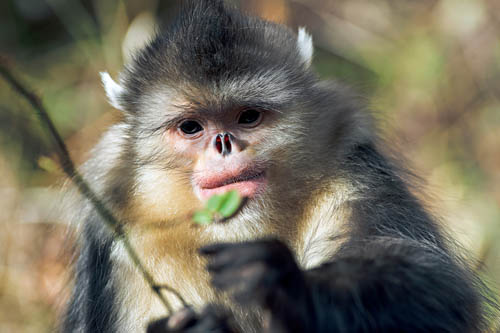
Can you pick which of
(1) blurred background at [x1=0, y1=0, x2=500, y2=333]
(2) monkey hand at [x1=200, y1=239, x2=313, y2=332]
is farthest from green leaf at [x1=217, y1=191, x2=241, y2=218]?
(1) blurred background at [x1=0, y1=0, x2=500, y2=333]

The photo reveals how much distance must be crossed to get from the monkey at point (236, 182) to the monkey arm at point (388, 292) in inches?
0.4

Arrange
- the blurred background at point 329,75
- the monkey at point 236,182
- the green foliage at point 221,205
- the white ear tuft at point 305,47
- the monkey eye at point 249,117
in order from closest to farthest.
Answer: the green foliage at point 221,205 < the monkey at point 236,182 < the monkey eye at point 249,117 < the white ear tuft at point 305,47 < the blurred background at point 329,75

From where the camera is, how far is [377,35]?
299 inches

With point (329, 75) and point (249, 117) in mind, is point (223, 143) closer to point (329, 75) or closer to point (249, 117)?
point (249, 117)

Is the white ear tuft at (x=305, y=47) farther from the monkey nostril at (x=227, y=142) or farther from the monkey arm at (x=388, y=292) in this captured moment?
the monkey arm at (x=388, y=292)

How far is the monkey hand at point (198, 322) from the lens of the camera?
2.42 meters

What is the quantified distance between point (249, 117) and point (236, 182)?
0.49m

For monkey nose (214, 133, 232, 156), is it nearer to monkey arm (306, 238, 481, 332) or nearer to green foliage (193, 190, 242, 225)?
green foliage (193, 190, 242, 225)

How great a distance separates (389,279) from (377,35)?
560cm

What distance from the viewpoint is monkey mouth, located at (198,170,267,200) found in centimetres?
295

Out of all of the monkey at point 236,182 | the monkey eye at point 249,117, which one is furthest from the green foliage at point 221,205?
the monkey eye at point 249,117

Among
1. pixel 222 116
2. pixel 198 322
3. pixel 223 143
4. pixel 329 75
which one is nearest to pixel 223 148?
pixel 223 143

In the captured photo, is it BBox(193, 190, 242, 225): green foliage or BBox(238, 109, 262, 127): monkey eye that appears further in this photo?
BBox(238, 109, 262, 127): monkey eye

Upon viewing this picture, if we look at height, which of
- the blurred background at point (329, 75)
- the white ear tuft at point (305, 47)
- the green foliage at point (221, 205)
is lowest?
the blurred background at point (329, 75)
